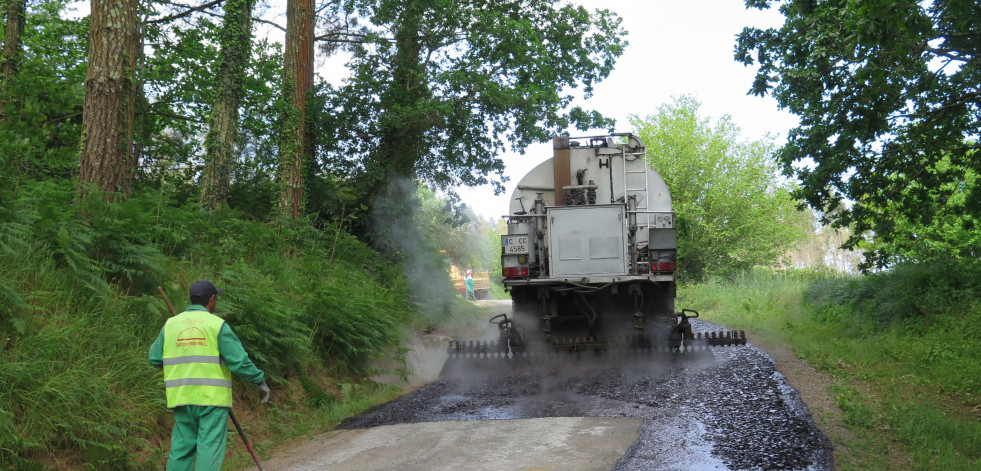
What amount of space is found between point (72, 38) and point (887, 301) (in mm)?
16734

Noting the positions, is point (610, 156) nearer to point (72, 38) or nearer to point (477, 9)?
point (477, 9)

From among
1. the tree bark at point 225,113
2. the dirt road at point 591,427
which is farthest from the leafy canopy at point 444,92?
the dirt road at point 591,427

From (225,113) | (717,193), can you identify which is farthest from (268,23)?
(717,193)

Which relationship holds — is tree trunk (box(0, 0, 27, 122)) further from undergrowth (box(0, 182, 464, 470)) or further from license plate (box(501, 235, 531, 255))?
license plate (box(501, 235, 531, 255))

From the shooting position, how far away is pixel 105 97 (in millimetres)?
7953

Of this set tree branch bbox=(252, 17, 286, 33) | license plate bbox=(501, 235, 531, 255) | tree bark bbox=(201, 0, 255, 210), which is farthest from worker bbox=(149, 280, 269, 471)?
tree branch bbox=(252, 17, 286, 33)

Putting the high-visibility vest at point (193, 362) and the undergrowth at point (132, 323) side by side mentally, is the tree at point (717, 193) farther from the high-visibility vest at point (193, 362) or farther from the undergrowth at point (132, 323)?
the high-visibility vest at point (193, 362)

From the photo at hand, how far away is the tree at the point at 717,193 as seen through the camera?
33.9 metres

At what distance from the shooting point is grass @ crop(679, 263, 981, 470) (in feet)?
18.0

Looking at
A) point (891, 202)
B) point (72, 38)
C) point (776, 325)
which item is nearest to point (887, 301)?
point (891, 202)

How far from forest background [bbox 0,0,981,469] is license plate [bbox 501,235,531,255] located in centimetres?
222

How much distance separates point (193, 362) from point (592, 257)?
6482mm

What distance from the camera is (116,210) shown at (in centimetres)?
717

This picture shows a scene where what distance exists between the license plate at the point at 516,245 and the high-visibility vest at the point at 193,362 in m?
5.99
